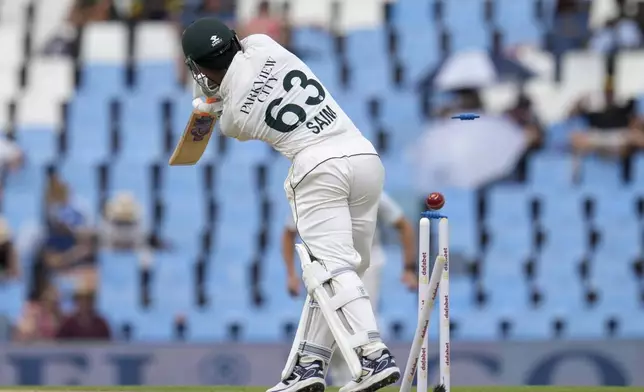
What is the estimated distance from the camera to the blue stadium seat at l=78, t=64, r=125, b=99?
1421 centimetres

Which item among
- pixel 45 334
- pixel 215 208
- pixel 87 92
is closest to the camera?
pixel 45 334

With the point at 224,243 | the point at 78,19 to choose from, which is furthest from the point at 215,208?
the point at 78,19

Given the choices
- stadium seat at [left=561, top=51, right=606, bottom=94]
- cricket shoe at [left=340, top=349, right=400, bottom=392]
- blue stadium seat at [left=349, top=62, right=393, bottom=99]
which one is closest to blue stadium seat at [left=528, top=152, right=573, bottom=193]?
stadium seat at [left=561, top=51, right=606, bottom=94]

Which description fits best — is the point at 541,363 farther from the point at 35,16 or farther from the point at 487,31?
the point at 35,16

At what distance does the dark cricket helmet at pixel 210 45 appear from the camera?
5605 mm

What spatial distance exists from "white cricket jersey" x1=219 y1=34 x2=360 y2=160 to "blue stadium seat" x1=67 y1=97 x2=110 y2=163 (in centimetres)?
811

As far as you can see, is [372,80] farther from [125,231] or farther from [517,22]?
[125,231]

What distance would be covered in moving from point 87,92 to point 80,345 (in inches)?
151

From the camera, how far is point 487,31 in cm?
1398

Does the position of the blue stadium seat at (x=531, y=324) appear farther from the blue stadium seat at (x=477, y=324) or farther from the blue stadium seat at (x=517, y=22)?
the blue stadium seat at (x=517, y=22)

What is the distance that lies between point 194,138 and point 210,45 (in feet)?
2.26

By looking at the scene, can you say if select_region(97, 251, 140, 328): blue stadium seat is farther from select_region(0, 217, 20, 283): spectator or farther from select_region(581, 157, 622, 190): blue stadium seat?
select_region(581, 157, 622, 190): blue stadium seat

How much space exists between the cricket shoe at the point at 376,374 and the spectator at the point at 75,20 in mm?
9944

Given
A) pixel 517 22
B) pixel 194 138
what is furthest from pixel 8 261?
pixel 194 138
